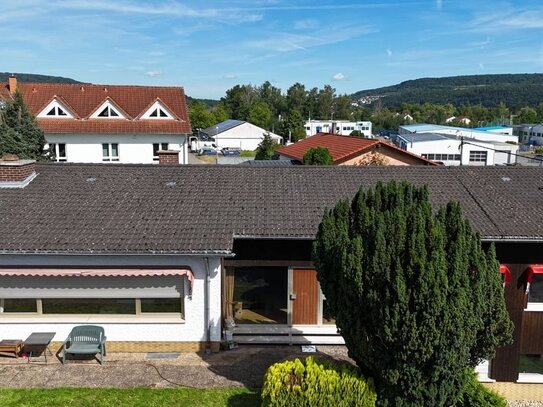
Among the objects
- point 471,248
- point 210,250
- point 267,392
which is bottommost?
point 267,392

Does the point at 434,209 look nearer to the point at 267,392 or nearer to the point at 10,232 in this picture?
the point at 267,392

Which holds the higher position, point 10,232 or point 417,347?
point 10,232

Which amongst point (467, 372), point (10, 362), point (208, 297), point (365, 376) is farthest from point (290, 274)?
point (10, 362)

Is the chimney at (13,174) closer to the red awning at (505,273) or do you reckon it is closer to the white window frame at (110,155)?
the red awning at (505,273)

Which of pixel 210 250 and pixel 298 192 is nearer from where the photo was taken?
pixel 210 250

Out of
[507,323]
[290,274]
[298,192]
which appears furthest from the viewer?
[298,192]

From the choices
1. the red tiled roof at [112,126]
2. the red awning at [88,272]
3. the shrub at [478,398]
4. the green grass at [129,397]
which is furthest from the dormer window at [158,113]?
the shrub at [478,398]

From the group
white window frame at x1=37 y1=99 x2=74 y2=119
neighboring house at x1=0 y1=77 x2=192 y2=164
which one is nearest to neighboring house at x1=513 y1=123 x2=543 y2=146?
neighboring house at x1=0 y1=77 x2=192 y2=164

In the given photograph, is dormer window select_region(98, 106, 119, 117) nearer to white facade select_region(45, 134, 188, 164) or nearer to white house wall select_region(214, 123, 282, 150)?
white facade select_region(45, 134, 188, 164)
